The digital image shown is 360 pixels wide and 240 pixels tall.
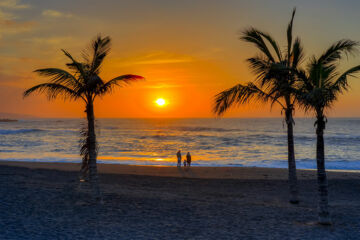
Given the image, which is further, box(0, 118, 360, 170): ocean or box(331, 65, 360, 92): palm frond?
box(0, 118, 360, 170): ocean

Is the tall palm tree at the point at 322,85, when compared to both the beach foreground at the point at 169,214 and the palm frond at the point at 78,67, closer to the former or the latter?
the beach foreground at the point at 169,214

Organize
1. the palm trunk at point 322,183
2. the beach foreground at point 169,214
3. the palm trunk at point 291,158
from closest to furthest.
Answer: the beach foreground at point 169,214, the palm trunk at point 322,183, the palm trunk at point 291,158

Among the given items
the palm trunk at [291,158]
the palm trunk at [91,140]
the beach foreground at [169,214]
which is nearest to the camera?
the beach foreground at [169,214]

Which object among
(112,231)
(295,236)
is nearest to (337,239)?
(295,236)

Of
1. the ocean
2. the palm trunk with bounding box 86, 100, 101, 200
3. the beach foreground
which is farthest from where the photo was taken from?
the ocean

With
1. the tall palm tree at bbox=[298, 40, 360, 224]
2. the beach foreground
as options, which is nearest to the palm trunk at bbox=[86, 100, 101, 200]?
the beach foreground

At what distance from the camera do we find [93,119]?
10977 mm

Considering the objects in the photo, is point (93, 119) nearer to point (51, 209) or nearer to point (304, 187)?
point (51, 209)

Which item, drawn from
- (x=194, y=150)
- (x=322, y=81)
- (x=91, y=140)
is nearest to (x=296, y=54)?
(x=322, y=81)

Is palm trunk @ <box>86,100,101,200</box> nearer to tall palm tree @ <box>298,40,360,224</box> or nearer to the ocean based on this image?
the ocean

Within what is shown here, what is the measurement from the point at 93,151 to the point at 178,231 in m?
4.28

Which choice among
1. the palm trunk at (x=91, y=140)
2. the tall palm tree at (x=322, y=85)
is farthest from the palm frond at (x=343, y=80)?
the palm trunk at (x=91, y=140)

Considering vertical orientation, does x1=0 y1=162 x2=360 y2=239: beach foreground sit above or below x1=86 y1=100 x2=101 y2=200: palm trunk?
below

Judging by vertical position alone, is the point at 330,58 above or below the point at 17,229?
above
